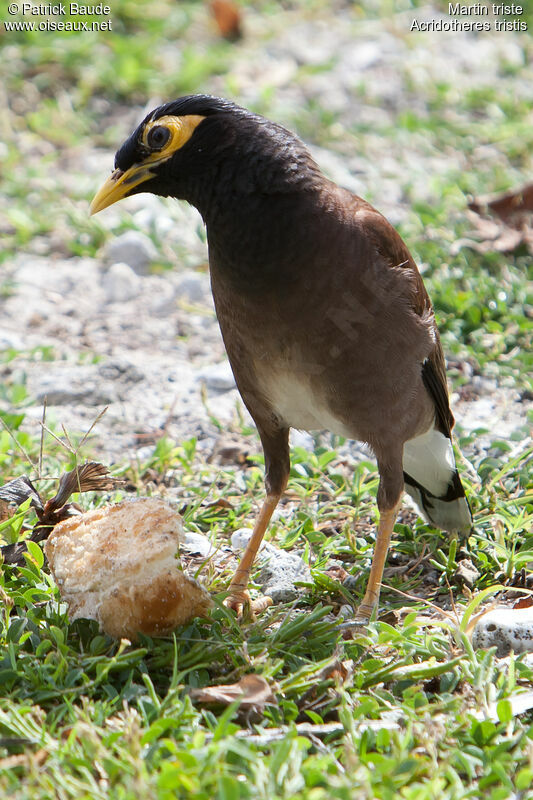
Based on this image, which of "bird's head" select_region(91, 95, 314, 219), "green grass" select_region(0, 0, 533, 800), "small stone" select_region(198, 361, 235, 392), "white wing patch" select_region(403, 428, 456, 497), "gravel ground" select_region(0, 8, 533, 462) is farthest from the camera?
Answer: "small stone" select_region(198, 361, 235, 392)

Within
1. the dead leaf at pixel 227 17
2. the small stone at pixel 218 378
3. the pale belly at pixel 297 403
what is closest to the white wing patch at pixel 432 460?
the pale belly at pixel 297 403

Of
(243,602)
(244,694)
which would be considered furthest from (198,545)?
(244,694)

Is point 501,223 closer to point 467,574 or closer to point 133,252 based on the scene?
point 133,252

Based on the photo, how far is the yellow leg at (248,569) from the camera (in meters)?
3.46

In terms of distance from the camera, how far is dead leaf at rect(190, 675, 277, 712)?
9.12 ft

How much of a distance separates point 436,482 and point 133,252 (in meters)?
2.93

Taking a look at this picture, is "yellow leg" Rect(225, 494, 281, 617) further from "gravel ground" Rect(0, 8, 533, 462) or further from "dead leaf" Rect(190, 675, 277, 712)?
"gravel ground" Rect(0, 8, 533, 462)

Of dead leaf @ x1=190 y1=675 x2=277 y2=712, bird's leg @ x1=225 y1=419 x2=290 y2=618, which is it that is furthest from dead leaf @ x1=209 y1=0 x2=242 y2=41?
dead leaf @ x1=190 y1=675 x2=277 y2=712

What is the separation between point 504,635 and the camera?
3.17 metres

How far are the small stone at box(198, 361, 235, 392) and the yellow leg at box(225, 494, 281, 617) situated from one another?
136 centimetres

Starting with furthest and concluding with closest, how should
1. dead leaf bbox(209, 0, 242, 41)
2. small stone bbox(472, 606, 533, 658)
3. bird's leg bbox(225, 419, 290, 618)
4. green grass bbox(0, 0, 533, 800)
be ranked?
1. dead leaf bbox(209, 0, 242, 41)
2. bird's leg bbox(225, 419, 290, 618)
3. small stone bbox(472, 606, 533, 658)
4. green grass bbox(0, 0, 533, 800)

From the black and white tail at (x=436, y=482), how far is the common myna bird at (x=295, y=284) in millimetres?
323

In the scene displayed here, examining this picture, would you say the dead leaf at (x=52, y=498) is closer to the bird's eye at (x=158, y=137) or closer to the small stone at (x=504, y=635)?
the bird's eye at (x=158, y=137)

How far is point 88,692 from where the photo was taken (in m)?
2.83
